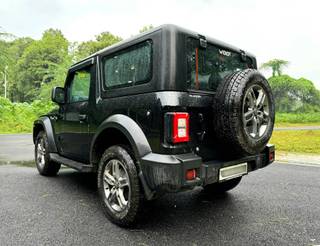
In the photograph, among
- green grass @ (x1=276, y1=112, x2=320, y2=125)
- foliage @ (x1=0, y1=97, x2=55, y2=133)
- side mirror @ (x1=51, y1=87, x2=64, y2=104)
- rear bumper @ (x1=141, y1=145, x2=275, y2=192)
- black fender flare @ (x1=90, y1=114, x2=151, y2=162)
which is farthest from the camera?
green grass @ (x1=276, y1=112, x2=320, y2=125)

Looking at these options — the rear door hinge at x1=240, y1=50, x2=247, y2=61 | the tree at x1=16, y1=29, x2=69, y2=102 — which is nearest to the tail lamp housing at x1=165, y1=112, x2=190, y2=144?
the rear door hinge at x1=240, y1=50, x2=247, y2=61

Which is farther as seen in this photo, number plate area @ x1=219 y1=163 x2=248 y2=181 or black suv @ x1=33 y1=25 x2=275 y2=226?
number plate area @ x1=219 y1=163 x2=248 y2=181

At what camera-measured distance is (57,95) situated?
13.6 feet

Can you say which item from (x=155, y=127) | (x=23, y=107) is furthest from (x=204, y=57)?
(x=23, y=107)

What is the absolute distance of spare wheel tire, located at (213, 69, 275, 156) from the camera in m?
2.47

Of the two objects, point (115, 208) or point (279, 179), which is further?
point (279, 179)

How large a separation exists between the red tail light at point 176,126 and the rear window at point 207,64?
1.31ft

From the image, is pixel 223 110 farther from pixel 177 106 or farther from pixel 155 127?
pixel 155 127

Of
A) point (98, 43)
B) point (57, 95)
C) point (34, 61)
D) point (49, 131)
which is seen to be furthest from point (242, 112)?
point (34, 61)

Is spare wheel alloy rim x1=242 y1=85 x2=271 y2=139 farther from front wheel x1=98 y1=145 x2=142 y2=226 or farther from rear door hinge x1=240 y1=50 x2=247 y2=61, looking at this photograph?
front wheel x1=98 y1=145 x2=142 y2=226

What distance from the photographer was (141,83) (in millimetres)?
2660

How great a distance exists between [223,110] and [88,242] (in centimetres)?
175

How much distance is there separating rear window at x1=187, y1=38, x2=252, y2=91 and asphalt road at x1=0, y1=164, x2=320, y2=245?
54.0 inches

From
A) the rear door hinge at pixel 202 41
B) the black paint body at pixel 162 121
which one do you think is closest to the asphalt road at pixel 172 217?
the black paint body at pixel 162 121
